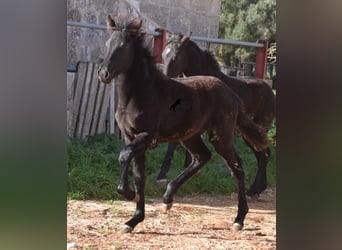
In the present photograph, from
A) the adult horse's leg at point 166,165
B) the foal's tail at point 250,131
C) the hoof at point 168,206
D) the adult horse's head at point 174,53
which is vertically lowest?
the hoof at point 168,206

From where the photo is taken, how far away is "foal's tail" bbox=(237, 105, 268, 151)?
3.99 meters

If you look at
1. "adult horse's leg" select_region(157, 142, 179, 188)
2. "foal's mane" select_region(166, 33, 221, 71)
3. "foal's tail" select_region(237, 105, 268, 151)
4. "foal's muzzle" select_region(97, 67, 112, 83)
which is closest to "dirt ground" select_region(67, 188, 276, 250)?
"adult horse's leg" select_region(157, 142, 179, 188)

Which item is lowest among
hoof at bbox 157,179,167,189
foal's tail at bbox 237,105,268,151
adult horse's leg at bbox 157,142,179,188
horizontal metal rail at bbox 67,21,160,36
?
hoof at bbox 157,179,167,189

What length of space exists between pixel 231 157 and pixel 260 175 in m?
0.25

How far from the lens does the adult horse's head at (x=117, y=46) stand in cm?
364

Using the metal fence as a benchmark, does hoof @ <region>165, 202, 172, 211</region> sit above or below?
below

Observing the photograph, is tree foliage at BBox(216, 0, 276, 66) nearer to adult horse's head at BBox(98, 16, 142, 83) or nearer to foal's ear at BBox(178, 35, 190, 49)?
foal's ear at BBox(178, 35, 190, 49)

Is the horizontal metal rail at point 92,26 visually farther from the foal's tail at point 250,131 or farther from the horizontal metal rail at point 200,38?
the foal's tail at point 250,131

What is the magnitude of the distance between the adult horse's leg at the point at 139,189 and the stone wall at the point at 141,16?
0.77 metres

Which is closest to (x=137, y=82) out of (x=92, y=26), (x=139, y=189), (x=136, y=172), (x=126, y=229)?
(x=92, y=26)

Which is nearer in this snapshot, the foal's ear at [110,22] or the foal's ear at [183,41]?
the foal's ear at [110,22]

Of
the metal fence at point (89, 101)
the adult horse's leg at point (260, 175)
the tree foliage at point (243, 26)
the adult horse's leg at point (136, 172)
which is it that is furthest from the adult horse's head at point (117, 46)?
the adult horse's leg at point (260, 175)

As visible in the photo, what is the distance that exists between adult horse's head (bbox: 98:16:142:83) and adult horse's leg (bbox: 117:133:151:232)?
466 mm
